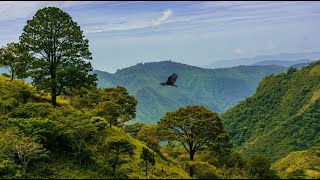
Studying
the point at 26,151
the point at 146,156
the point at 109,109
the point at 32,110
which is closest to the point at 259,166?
the point at 146,156

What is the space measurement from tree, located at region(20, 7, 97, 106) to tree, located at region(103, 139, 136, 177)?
533 inches

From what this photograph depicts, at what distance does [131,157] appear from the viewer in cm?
4431

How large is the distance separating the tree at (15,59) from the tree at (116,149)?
62.5 ft

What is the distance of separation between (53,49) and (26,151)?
761 inches

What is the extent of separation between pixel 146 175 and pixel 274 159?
112 m

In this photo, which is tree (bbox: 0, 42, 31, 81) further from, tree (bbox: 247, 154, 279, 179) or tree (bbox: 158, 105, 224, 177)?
tree (bbox: 247, 154, 279, 179)

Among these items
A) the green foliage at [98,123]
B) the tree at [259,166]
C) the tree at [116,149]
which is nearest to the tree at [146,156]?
the tree at [116,149]

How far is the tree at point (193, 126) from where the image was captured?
4962cm

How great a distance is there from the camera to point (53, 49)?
2024 inches

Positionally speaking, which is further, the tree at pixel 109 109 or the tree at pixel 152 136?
the tree at pixel 109 109

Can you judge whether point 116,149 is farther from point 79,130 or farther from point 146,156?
point 79,130

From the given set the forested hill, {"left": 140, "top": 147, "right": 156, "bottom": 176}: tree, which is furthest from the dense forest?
the forested hill

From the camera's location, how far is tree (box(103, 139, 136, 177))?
38.2 metres

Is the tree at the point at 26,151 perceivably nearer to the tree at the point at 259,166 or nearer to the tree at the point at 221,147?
the tree at the point at 259,166
